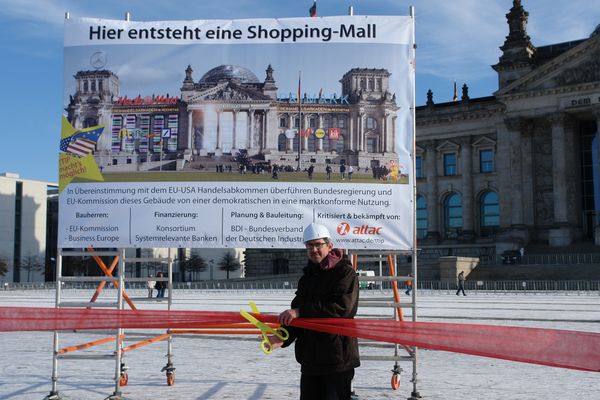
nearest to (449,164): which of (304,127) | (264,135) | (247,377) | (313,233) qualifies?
(247,377)

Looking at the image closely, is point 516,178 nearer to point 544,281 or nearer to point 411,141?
point 544,281

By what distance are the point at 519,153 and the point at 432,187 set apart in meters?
11.9

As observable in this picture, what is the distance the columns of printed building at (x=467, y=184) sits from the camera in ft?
230

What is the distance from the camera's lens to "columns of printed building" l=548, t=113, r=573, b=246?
59.1 m

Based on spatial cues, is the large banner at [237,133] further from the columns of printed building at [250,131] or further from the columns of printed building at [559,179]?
the columns of printed building at [559,179]

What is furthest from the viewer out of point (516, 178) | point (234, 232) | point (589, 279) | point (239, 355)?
point (516, 178)

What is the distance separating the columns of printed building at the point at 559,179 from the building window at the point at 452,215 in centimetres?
1256

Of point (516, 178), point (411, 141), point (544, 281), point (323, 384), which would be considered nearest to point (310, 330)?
point (323, 384)

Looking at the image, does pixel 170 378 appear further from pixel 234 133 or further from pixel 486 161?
pixel 486 161

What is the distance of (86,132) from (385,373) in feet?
18.9

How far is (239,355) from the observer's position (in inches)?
514

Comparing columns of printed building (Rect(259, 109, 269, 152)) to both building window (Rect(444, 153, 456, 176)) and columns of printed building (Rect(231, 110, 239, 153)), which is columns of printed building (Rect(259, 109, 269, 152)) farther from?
building window (Rect(444, 153, 456, 176))

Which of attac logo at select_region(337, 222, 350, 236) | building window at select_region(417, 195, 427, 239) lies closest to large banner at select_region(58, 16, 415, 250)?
attac logo at select_region(337, 222, 350, 236)

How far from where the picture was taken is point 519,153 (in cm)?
6344
